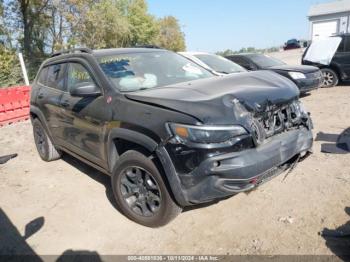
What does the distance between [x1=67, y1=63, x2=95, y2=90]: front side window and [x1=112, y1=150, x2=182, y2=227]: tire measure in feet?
3.62

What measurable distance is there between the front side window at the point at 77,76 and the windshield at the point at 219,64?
3699mm

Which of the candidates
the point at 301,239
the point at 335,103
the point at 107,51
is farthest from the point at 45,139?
the point at 335,103

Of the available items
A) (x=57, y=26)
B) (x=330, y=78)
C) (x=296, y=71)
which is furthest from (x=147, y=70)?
(x=57, y=26)

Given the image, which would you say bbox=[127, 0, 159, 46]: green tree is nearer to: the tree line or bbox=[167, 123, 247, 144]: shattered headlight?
the tree line

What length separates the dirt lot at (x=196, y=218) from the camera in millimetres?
3170

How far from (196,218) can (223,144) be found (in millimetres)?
1078

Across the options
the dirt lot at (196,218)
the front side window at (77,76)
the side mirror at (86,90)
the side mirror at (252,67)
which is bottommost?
the dirt lot at (196,218)

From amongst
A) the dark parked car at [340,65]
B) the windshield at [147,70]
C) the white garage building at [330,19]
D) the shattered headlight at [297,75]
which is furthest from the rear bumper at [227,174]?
the white garage building at [330,19]

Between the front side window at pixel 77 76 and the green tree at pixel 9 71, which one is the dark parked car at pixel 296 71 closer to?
the front side window at pixel 77 76

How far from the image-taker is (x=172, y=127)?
9.81 ft

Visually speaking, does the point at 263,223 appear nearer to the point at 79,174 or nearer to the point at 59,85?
the point at 79,174

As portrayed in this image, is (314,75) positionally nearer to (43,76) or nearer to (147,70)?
(147,70)

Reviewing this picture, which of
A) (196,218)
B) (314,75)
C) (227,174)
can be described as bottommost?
(196,218)

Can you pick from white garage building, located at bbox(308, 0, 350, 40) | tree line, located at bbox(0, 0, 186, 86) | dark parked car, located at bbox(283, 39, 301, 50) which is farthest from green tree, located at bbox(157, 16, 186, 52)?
tree line, located at bbox(0, 0, 186, 86)
